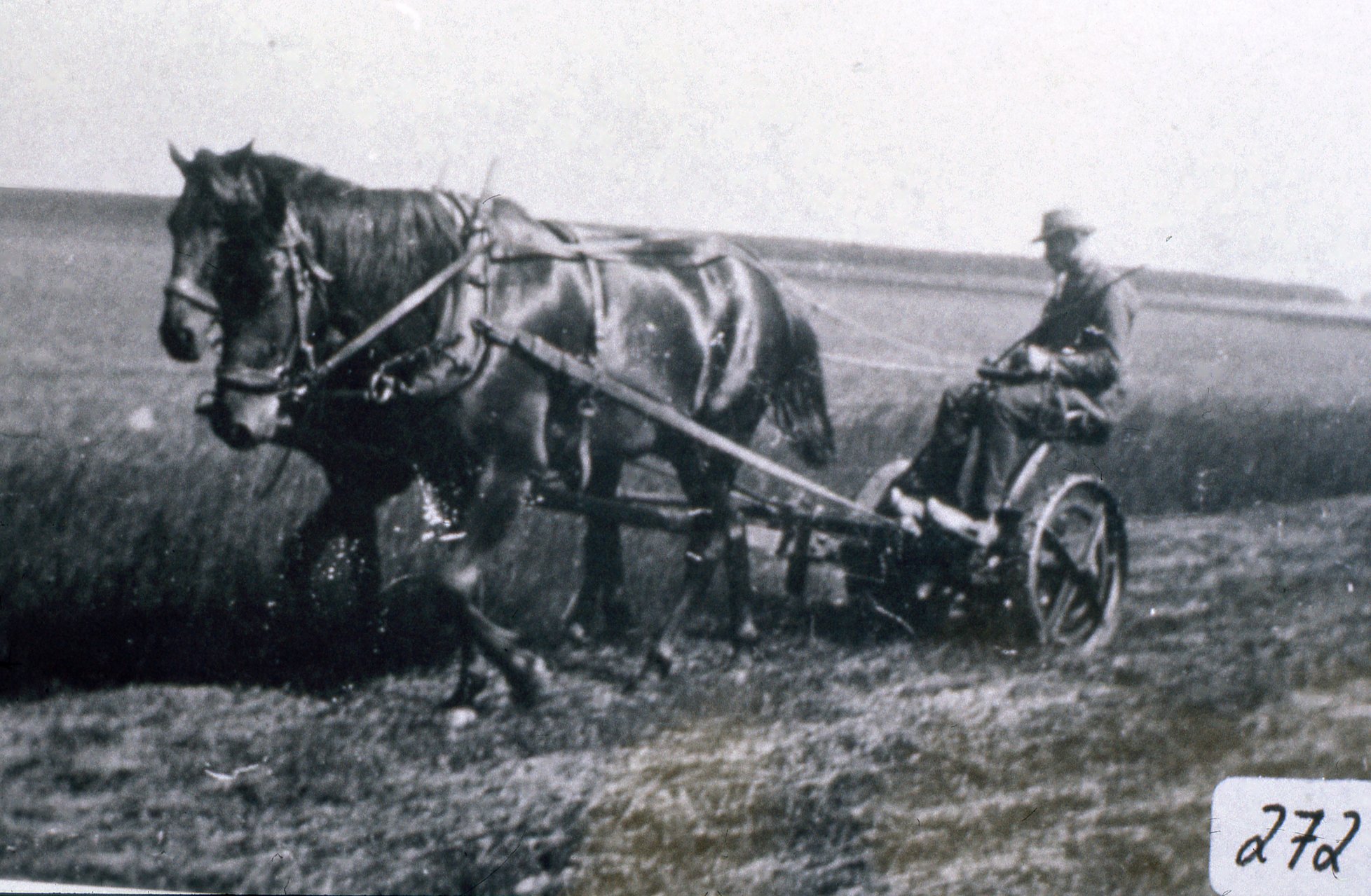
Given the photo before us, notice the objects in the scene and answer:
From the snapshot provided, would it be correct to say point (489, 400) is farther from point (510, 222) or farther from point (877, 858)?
point (877, 858)

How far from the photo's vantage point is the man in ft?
9.46

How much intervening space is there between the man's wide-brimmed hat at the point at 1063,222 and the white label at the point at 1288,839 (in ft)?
4.60

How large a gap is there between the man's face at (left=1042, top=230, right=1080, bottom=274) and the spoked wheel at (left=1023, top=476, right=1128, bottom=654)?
20.9 inches

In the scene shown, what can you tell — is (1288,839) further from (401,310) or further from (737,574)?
(401,310)

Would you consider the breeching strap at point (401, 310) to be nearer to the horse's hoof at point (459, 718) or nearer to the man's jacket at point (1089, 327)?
the horse's hoof at point (459, 718)

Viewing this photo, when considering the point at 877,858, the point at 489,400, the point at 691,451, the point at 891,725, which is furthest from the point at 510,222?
the point at 877,858

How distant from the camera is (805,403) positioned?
9.84ft

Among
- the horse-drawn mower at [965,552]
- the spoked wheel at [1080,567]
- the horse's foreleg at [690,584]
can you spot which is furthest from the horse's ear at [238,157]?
the spoked wheel at [1080,567]

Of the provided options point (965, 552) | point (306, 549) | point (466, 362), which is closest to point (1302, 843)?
point (965, 552)

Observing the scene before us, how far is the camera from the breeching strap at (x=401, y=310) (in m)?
2.46

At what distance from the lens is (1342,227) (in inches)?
114

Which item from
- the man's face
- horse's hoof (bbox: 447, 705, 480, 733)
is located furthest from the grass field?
the man's face

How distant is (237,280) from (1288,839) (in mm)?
2745

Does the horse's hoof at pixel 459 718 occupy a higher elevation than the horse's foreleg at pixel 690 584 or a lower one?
lower
